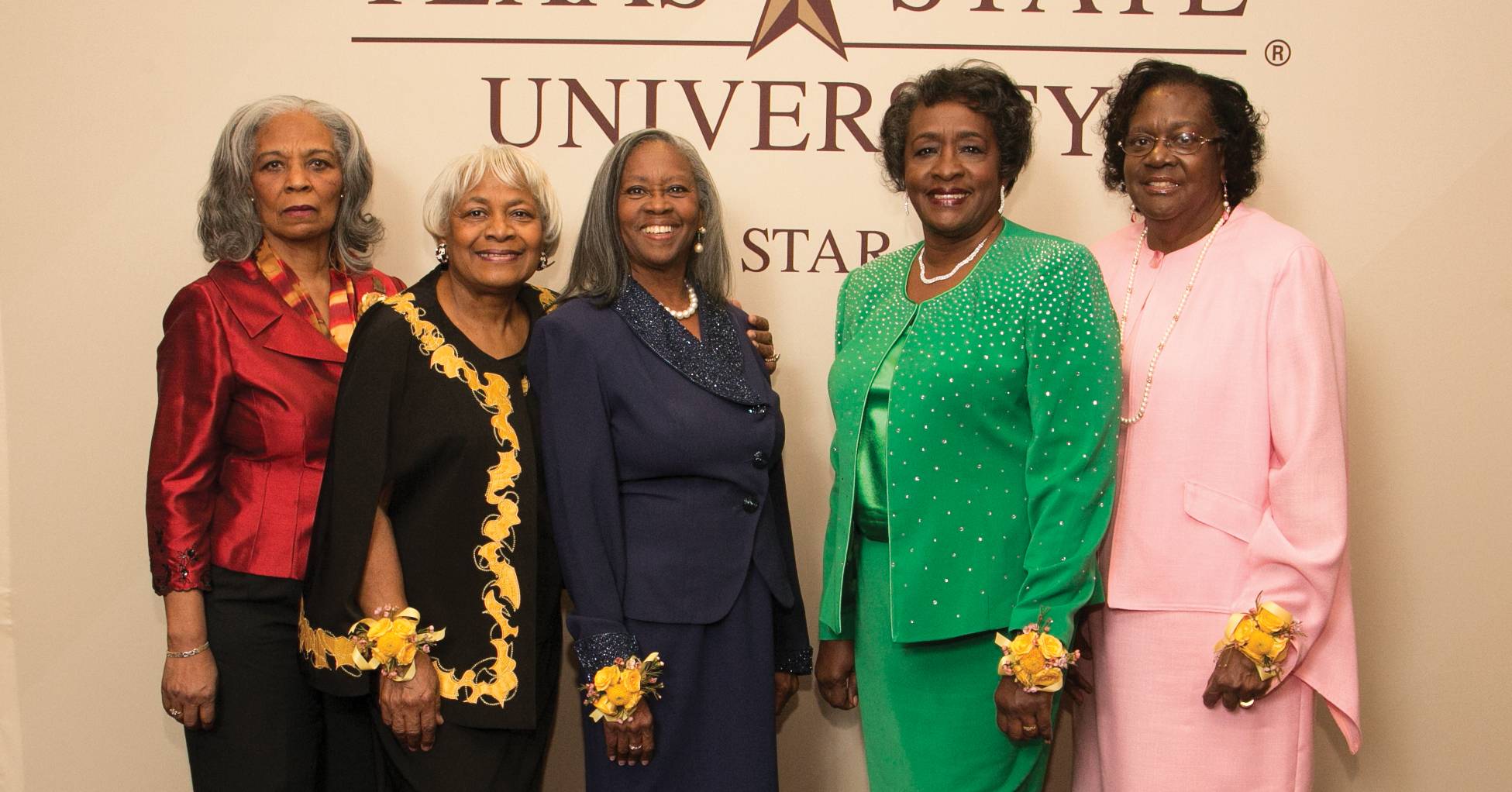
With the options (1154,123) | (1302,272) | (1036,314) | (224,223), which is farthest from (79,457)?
(1302,272)

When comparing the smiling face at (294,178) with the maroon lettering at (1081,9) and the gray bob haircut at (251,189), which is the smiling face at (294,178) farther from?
the maroon lettering at (1081,9)

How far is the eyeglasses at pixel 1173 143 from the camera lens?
2262 millimetres

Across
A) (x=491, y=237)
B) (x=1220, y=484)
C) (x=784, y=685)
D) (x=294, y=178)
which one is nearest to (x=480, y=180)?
(x=491, y=237)

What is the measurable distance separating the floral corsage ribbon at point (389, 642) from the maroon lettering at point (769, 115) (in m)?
1.57

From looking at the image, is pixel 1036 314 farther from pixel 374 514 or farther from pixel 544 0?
pixel 544 0

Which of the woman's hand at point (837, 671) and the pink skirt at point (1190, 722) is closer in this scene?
the pink skirt at point (1190, 722)

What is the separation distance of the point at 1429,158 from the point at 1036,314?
166 centimetres

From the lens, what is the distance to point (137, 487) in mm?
→ 3107

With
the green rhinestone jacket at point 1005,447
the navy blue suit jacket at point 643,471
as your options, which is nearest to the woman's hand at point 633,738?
the navy blue suit jacket at point 643,471

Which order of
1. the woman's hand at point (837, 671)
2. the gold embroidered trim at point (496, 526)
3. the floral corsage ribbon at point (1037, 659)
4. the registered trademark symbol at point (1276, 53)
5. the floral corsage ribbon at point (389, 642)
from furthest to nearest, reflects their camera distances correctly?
the registered trademark symbol at point (1276, 53) < the woman's hand at point (837, 671) < the gold embroidered trim at point (496, 526) < the floral corsage ribbon at point (389, 642) < the floral corsage ribbon at point (1037, 659)

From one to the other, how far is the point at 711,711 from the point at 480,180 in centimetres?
116

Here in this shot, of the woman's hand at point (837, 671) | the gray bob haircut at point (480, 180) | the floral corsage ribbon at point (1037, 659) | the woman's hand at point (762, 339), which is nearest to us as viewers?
the floral corsage ribbon at point (1037, 659)

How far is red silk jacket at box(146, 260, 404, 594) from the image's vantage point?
90.2 inches

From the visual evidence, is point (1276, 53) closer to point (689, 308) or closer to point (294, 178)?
point (689, 308)
